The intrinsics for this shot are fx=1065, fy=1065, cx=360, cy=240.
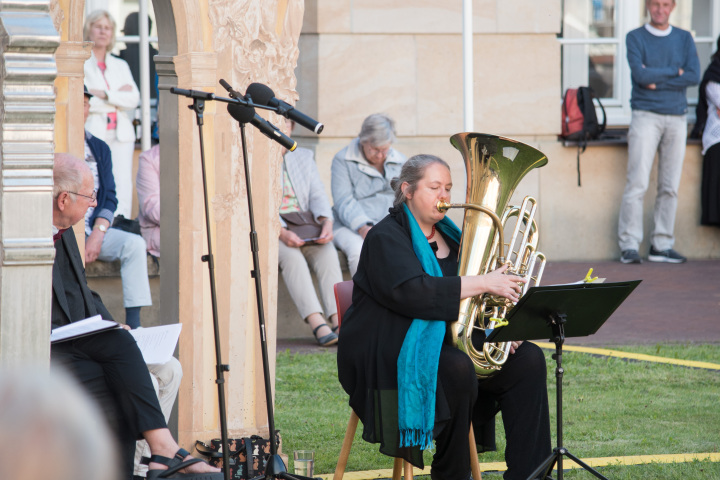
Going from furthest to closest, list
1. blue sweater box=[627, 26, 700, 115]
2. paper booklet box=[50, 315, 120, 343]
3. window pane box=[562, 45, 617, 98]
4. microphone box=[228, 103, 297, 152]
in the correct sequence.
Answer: window pane box=[562, 45, 617, 98]
blue sweater box=[627, 26, 700, 115]
microphone box=[228, 103, 297, 152]
paper booklet box=[50, 315, 120, 343]

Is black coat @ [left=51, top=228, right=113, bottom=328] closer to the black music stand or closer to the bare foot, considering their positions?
the bare foot

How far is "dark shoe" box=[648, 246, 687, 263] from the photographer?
9695 millimetres

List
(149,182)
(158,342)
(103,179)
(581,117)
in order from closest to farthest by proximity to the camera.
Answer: (158,342) < (103,179) < (149,182) < (581,117)

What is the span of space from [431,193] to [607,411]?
2066 millimetres

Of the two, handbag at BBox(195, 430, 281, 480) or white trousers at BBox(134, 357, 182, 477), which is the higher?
white trousers at BBox(134, 357, 182, 477)

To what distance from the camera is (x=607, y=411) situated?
581cm

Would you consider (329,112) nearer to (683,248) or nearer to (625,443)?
(683,248)

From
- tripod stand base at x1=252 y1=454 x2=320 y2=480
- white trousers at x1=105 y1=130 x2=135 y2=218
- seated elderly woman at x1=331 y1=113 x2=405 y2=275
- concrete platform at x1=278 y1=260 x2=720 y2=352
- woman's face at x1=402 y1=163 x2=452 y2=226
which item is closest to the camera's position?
tripod stand base at x1=252 y1=454 x2=320 y2=480

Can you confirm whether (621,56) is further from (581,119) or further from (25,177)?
(25,177)

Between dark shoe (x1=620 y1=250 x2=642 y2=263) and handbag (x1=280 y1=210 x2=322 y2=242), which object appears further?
dark shoe (x1=620 y1=250 x2=642 y2=263)

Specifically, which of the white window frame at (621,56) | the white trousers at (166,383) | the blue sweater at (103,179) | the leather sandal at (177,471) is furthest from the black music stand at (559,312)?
the white window frame at (621,56)

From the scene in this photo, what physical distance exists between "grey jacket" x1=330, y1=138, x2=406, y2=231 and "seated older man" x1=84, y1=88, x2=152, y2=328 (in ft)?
5.15

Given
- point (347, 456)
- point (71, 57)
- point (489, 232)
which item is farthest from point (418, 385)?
point (71, 57)

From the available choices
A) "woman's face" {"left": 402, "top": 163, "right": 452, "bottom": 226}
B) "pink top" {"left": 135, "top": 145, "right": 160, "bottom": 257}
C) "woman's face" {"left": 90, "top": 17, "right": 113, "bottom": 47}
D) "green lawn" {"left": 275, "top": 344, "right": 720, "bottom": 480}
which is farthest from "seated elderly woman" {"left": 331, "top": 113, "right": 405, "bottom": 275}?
"woman's face" {"left": 402, "top": 163, "right": 452, "bottom": 226}
